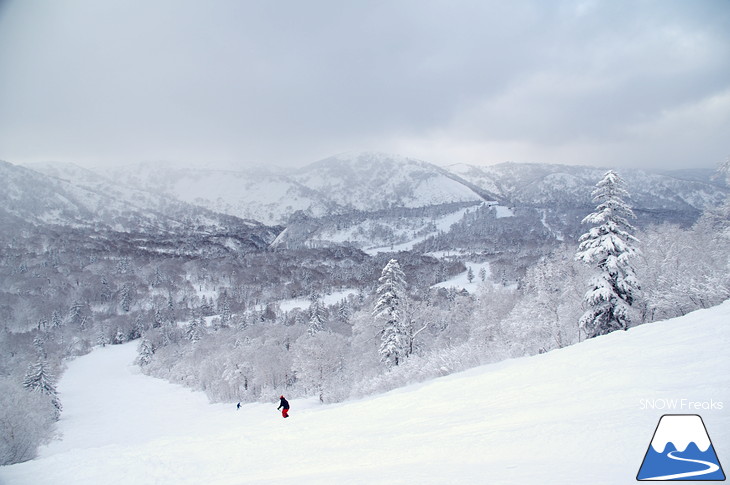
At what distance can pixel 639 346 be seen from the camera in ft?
35.1

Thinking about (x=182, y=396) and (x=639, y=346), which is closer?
(x=639, y=346)

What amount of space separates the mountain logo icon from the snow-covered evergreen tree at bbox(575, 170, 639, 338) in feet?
53.9

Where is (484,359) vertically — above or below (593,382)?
below

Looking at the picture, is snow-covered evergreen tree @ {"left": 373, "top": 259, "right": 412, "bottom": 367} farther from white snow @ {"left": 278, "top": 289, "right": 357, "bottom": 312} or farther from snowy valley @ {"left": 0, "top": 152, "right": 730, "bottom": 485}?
white snow @ {"left": 278, "top": 289, "right": 357, "bottom": 312}

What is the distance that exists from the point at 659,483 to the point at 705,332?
8.13 m

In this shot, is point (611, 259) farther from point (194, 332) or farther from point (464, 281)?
point (464, 281)

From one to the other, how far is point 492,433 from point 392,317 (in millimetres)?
23870

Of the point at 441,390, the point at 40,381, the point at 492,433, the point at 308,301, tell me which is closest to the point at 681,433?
the point at 492,433

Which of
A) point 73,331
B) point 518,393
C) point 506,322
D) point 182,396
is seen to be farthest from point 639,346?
point 73,331

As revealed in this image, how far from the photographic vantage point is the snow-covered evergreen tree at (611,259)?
63.6ft

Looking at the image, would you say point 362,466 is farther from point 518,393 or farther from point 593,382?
point 593,382

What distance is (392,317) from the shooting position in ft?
102

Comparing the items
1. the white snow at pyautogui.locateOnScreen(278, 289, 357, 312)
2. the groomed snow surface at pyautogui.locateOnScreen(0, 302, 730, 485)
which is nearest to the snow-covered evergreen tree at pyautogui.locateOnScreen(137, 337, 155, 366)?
the white snow at pyautogui.locateOnScreen(278, 289, 357, 312)

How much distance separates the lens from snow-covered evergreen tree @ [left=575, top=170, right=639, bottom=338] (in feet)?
63.6
